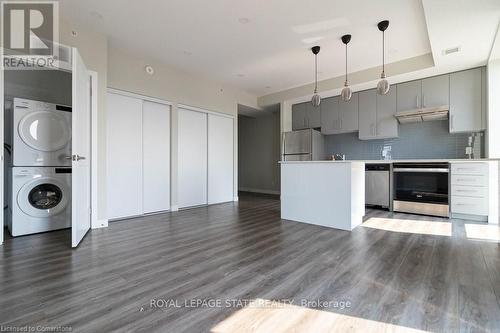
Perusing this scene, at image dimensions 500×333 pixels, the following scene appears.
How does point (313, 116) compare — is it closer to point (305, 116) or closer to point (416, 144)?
point (305, 116)

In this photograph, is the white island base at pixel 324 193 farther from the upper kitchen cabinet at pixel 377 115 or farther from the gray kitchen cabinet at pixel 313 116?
the gray kitchen cabinet at pixel 313 116

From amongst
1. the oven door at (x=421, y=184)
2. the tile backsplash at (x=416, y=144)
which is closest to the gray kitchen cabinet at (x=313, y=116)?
the tile backsplash at (x=416, y=144)

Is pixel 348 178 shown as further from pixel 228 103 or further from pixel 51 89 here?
pixel 51 89

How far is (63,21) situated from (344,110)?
16.4 ft

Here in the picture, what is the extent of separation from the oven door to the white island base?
4.44 ft

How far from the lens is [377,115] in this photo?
4773mm

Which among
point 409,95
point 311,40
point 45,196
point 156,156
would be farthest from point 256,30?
point 45,196

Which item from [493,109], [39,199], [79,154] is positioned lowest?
[39,199]

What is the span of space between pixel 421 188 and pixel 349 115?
1.99m

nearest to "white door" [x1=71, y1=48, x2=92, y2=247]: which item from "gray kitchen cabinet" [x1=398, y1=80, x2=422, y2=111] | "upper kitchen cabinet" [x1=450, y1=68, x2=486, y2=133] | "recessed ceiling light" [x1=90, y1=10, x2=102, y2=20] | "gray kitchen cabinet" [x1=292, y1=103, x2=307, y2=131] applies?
"recessed ceiling light" [x1=90, y1=10, x2=102, y2=20]

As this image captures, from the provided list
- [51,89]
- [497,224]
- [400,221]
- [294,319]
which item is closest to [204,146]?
[51,89]

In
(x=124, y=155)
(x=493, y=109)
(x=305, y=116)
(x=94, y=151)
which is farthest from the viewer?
(x=305, y=116)

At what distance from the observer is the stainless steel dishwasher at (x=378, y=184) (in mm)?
4434

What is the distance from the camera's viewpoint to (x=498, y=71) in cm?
354
